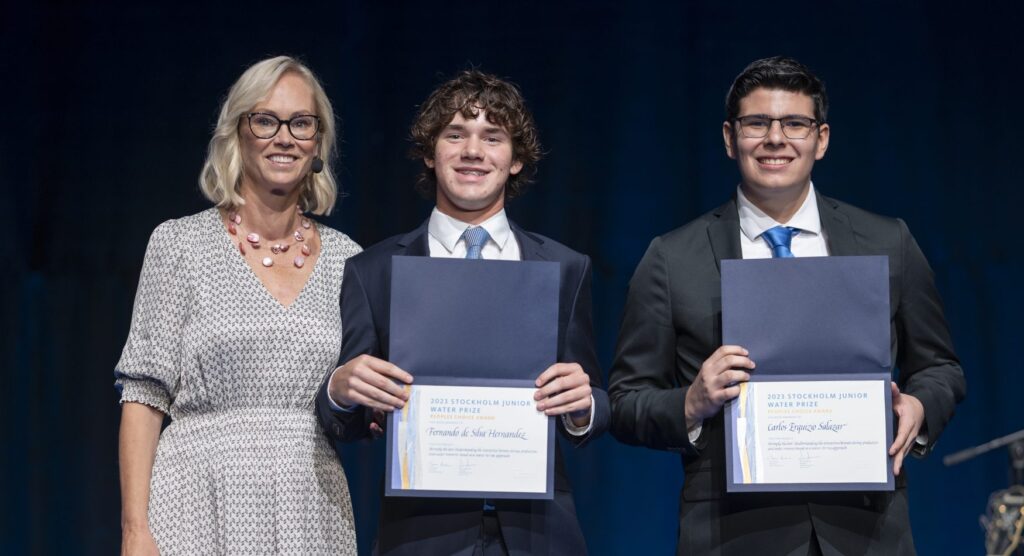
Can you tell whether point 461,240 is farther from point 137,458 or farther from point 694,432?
point 137,458

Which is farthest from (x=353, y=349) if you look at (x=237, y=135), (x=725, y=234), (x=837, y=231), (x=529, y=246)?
(x=837, y=231)

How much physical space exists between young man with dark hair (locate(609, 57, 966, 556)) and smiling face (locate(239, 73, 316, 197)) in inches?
31.2

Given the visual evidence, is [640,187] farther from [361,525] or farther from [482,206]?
[482,206]

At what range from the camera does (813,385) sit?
212 centimetres

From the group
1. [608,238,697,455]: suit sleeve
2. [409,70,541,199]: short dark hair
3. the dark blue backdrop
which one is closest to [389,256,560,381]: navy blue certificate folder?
[608,238,697,455]: suit sleeve

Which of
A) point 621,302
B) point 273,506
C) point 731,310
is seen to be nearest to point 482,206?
point 731,310

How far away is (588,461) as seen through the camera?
435 centimetres

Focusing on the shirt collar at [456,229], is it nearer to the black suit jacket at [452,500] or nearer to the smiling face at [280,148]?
the black suit jacket at [452,500]

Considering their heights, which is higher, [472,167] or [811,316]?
[472,167]

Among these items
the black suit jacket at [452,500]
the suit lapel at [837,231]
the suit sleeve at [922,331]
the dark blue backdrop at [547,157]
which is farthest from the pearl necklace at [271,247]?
the dark blue backdrop at [547,157]

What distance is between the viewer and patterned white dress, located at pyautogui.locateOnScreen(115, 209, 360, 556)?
240 centimetres

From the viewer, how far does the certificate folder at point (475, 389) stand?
82.4 inches

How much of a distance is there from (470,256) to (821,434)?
744mm

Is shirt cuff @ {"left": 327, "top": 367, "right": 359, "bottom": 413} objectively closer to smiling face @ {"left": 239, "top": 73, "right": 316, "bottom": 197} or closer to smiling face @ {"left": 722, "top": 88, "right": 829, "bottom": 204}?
Answer: smiling face @ {"left": 239, "top": 73, "right": 316, "bottom": 197}
